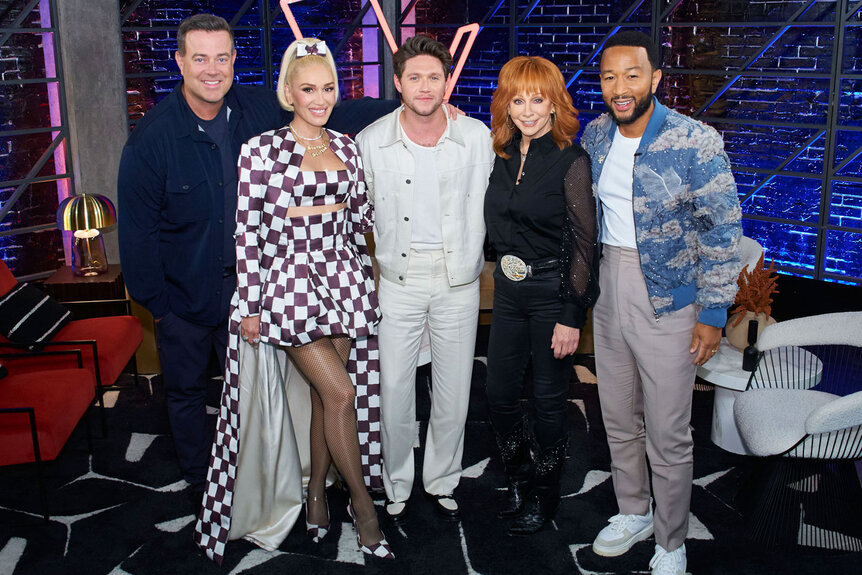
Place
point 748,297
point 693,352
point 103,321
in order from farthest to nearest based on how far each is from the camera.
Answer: point 103,321 < point 748,297 < point 693,352

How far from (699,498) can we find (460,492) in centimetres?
104

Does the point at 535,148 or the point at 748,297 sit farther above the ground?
the point at 535,148

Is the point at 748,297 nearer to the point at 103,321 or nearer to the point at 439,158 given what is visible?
the point at 439,158

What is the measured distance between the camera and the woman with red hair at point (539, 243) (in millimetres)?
3064

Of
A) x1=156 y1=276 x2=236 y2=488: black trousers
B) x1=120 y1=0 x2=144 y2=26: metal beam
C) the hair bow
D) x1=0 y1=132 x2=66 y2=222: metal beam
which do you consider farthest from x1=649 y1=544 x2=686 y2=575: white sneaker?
x1=120 y1=0 x2=144 y2=26: metal beam

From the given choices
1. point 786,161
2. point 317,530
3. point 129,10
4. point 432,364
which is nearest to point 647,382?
point 432,364

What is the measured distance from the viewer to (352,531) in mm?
3543

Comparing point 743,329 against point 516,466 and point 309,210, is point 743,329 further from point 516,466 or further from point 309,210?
point 309,210

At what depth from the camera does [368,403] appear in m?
3.58

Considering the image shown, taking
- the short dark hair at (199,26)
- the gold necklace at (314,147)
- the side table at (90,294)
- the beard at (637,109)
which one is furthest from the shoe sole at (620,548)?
the side table at (90,294)

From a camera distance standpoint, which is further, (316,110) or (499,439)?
(499,439)

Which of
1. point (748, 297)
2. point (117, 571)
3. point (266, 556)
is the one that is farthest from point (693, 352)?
point (117, 571)

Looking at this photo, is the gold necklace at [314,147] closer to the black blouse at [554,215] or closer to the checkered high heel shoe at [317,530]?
the black blouse at [554,215]

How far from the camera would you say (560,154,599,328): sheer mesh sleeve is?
119 inches
